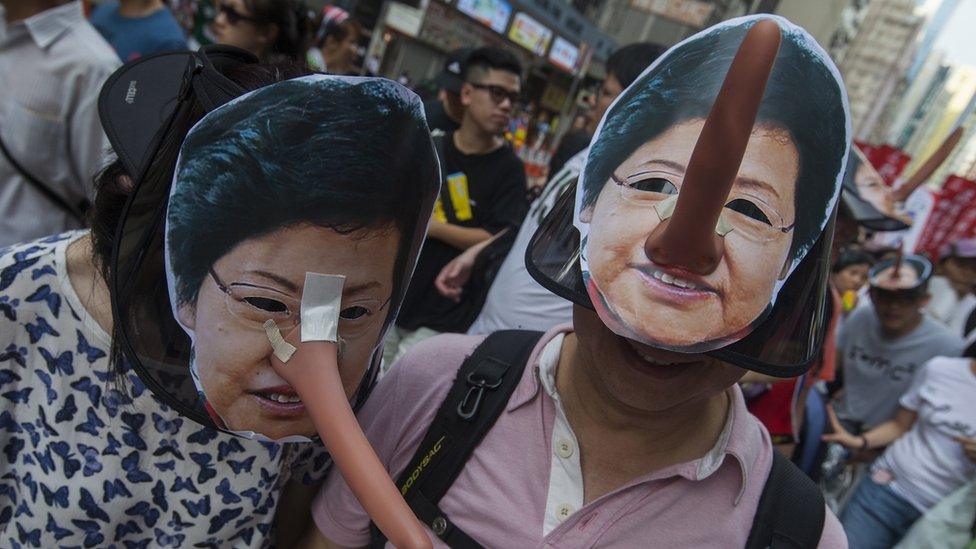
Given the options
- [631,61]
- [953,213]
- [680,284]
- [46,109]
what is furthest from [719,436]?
[953,213]

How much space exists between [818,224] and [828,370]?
2.65 meters

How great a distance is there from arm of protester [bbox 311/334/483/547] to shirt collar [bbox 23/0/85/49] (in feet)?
5.03

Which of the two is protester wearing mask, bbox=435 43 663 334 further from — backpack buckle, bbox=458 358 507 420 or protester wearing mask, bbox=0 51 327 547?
protester wearing mask, bbox=0 51 327 547

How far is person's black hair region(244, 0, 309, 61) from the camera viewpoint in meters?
2.50

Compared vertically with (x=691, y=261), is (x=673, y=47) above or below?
above

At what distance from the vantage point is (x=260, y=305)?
2.65 feet

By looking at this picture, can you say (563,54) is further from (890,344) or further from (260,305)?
(260,305)

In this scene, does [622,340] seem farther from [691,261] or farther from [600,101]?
[600,101]

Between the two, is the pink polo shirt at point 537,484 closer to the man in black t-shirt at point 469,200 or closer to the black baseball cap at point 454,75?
the man in black t-shirt at point 469,200

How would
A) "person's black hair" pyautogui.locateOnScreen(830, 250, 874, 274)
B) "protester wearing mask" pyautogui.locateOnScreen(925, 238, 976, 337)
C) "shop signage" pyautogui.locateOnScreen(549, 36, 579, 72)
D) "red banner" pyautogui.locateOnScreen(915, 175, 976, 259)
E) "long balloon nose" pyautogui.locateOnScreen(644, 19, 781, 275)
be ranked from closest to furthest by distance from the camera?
"long balloon nose" pyautogui.locateOnScreen(644, 19, 781, 275)
"person's black hair" pyautogui.locateOnScreen(830, 250, 874, 274)
"protester wearing mask" pyautogui.locateOnScreen(925, 238, 976, 337)
"red banner" pyautogui.locateOnScreen(915, 175, 976, 259)
"shop signage" pyautogui.locateOnScreen(549, 36, 579, 72)

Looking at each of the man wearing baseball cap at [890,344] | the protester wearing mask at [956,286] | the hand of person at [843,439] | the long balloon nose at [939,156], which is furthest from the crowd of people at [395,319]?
the protester wearing mask at [956,286]

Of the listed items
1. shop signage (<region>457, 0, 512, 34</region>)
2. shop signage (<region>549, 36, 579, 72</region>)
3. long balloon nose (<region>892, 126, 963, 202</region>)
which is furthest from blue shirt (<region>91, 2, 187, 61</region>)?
shop signage (<region>549, 36, 579, 72</region>)

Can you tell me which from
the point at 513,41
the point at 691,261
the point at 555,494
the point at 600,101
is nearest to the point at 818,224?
the point at 691,261

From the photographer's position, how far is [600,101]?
3.02 metres
